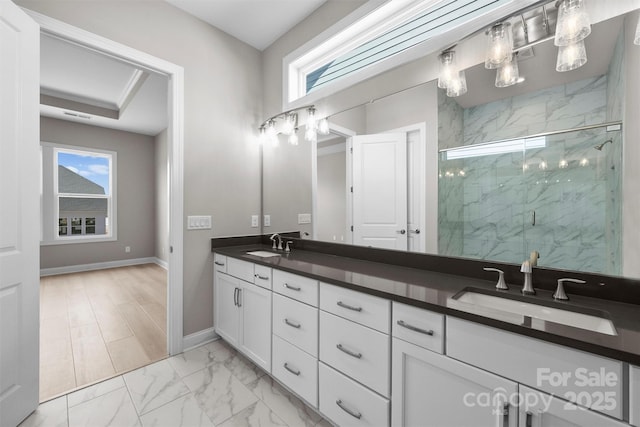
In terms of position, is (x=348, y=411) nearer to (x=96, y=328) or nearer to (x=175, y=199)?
(x=175, y=199)

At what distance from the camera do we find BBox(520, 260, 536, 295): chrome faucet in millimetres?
1171

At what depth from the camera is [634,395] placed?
70 cm

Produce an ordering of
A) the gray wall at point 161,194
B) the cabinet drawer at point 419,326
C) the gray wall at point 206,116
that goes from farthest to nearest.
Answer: the gray wall at point 161,194 < the gray wall at point 206,116 < the cabinet drawer at point 419,326

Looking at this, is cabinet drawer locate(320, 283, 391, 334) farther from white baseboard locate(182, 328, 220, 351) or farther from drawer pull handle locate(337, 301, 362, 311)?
white baseboard locate(182, 328, 220, 351)

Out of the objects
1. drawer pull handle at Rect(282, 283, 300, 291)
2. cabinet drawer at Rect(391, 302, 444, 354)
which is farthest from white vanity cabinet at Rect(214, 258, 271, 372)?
cabinet drawer at Rect(391, 302, 444, 354)

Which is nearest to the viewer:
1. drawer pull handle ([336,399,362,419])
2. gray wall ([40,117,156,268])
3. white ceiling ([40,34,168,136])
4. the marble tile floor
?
drawer pull handle ([336,399,362,419])

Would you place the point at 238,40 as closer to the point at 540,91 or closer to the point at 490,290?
the point at 540,91

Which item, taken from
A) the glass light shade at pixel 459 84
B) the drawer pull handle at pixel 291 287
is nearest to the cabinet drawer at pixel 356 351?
the drawer pull handle at pixel 291 287

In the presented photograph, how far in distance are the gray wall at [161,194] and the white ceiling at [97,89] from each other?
19.1 inches

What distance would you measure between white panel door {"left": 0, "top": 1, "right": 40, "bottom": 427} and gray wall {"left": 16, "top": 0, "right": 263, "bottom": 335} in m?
0.57

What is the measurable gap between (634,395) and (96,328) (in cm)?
377

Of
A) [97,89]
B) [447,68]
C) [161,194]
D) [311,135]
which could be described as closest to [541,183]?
[447,68]

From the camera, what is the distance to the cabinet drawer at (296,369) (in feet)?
4.90

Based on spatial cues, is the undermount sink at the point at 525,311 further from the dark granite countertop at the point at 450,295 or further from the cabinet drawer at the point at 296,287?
the cabinet drawer at the point at 296,287
